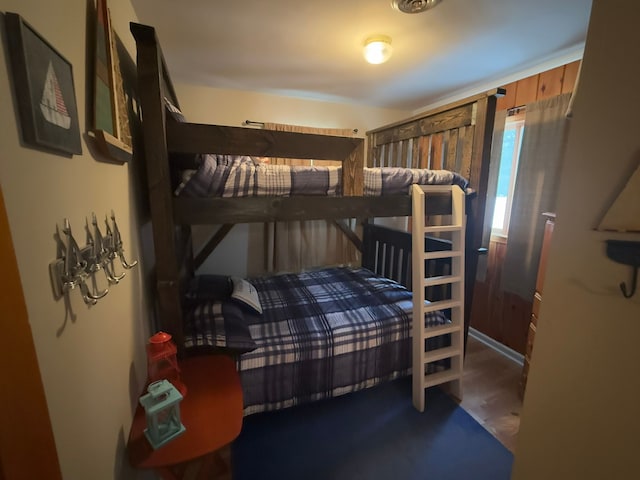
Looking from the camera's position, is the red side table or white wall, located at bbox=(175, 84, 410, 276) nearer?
the red side table

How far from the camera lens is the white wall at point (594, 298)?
68 cm

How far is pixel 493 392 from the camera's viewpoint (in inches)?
83.7

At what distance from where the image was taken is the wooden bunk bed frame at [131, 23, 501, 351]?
3.93 feet

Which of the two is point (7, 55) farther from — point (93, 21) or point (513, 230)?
point (513, 230)

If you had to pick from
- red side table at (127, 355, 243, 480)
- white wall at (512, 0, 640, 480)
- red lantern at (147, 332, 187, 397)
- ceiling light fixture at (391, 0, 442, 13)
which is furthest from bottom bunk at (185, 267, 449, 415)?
ceiling light fixture at (391, 0, 442, 13)

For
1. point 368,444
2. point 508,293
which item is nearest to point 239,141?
point 368,444

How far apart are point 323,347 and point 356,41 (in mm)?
2042

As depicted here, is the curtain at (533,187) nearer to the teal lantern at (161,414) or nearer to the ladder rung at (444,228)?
the ladder rung at (444,228)

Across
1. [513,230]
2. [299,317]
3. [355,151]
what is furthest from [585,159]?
[513,230]

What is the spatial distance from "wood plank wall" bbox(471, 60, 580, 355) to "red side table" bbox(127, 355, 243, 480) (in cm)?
247

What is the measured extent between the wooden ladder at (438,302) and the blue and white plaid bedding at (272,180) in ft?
0.73

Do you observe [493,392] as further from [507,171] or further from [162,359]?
[162,359]

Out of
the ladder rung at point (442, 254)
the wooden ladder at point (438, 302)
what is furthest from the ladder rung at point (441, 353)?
the ladder rung at point (442, 254)

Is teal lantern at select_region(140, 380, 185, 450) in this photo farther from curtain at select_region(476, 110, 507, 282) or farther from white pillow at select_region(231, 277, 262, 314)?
curtain at select_region(476, 110, 507, 282)
